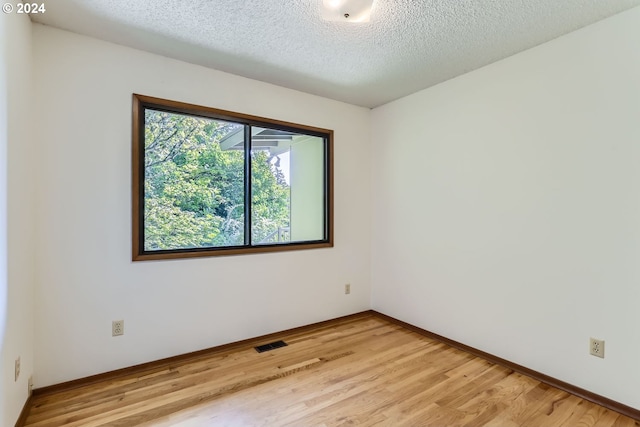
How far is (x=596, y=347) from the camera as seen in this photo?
6.73ft

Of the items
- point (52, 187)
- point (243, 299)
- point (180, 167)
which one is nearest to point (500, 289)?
point (243, 299)

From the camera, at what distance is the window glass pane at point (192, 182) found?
8.25 ft

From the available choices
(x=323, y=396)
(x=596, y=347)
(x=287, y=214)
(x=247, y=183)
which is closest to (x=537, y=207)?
(x=596, y=347)

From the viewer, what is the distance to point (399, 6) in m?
1.90

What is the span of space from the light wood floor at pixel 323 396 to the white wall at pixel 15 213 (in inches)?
14.3

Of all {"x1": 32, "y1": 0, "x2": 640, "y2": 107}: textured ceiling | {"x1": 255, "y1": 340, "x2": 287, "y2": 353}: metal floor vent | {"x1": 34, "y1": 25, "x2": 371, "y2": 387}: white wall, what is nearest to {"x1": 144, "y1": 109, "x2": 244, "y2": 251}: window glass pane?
{"x1": 34, "y1": 25, "x2": 371, "y2": 387}: white wall

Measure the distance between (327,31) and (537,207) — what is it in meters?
2.02

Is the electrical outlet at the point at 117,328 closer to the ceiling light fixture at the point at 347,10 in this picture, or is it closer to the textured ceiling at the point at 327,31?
the textured ceiling at the point at 327,31

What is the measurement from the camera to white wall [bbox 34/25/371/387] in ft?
6.97

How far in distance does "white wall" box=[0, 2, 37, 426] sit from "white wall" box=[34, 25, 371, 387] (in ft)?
0.39

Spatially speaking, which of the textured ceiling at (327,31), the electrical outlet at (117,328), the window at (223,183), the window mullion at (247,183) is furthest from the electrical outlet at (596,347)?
the electrical outlet at (117,328)

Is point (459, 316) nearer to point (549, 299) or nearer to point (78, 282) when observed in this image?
point (549, 299)

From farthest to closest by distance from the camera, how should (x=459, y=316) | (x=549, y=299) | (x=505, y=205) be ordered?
1. (x=459, y=316)
2. (x=505, y=205)
3. (x=549, y=299)

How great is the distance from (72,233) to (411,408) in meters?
2.59
